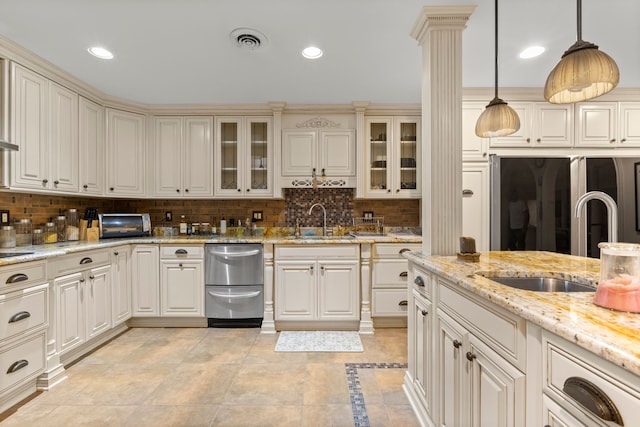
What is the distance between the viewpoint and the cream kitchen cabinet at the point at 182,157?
359cm

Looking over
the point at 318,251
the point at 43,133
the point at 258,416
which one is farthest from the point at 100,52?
the point at 258,416

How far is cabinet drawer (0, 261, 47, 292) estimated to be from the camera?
1875 mm

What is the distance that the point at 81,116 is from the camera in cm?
300

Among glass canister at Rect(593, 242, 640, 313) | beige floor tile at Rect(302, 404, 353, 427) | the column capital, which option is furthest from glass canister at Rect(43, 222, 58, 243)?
glass canister at Rect(593, 242, 640, 313)

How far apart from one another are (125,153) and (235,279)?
6.03ft

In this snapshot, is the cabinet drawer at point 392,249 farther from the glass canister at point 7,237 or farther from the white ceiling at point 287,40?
the glass canister at point 7,237

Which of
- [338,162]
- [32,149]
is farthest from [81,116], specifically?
[338,162]

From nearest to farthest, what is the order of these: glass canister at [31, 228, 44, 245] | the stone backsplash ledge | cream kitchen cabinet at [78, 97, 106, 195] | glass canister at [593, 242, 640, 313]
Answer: glass canister at [593, 242, 640, 313]
glass canister at [31, 228, 44, 245]
cream kitchen cabinet at [78, 97, 106, 195]
the stone backsplash ledge

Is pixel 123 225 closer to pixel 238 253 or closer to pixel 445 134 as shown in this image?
pixel 238 253

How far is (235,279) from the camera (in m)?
3.21

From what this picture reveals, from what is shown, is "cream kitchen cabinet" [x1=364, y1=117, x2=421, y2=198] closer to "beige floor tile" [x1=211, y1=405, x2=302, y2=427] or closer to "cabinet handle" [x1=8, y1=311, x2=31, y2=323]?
"beige floor tile" [x1=211, y1=405, x2=302, y2=427]

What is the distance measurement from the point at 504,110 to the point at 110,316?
3512 millimetres

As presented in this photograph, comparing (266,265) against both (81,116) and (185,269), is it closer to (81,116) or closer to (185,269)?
(185,269)

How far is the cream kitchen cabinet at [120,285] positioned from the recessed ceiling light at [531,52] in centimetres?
388
